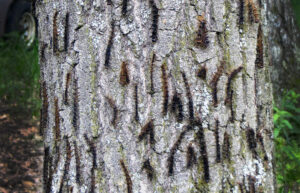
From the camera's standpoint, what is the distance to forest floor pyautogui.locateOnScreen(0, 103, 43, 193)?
316 centimetres

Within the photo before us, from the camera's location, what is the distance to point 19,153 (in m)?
3.60

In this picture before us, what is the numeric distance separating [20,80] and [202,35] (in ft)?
11.0

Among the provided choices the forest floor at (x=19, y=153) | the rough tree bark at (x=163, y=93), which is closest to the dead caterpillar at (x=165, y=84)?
the rough tree bark at (x=163, y=93)

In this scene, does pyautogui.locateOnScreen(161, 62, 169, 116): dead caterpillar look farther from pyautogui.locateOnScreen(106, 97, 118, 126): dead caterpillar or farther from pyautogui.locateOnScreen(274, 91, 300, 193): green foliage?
pyautogui.locateOnScreen(274, 91, 300, 193): green foliage

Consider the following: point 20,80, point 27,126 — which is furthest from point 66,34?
point 20,80

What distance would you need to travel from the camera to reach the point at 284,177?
2410 mm

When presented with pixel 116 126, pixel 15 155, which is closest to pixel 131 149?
pixel 116 126

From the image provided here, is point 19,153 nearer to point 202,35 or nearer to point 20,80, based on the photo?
point 20,80

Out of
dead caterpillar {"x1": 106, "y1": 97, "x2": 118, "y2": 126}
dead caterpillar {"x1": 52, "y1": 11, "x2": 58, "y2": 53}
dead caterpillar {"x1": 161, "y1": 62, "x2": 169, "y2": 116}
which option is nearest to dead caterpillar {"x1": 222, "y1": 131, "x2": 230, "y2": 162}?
dead caterpillar {"x1": 161, "y1": 62, "x2": 169, "y2": 116}

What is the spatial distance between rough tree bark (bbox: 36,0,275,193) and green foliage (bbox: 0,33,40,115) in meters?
2.39

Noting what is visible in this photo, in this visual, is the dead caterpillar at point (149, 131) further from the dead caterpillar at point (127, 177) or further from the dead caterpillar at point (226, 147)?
the dead caterpillar at point (226, 147)

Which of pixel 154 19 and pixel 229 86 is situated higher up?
pixel 154 19

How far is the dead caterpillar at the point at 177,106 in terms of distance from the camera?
4.55ft

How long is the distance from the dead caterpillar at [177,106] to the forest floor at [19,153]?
196 cm
